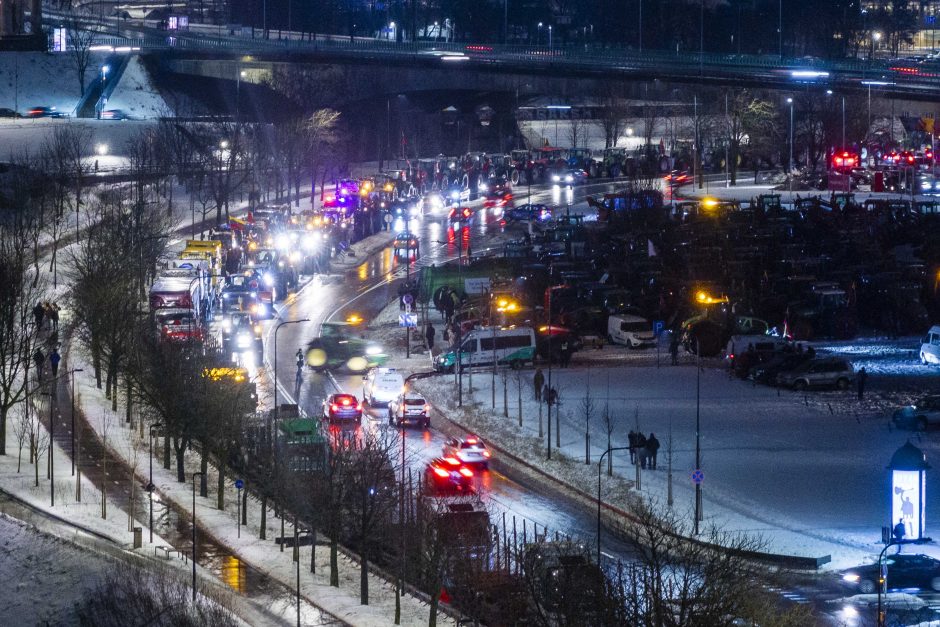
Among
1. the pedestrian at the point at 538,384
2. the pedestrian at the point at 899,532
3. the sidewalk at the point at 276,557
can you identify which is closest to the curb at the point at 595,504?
the pedestrian at the point at 899,532

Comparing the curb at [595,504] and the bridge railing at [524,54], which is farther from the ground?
the bridge railing at [524,54]

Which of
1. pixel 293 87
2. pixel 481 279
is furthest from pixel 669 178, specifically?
pixel 481 279

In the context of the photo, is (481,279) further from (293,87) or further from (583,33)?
(583,33)

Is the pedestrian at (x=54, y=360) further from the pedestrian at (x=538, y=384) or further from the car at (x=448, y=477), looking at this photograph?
the car at (x=448, y=477)

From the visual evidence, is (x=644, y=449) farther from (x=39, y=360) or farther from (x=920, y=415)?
(x=39, y=360)

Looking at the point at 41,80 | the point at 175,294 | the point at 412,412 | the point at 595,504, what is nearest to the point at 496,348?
the point at 412,412
